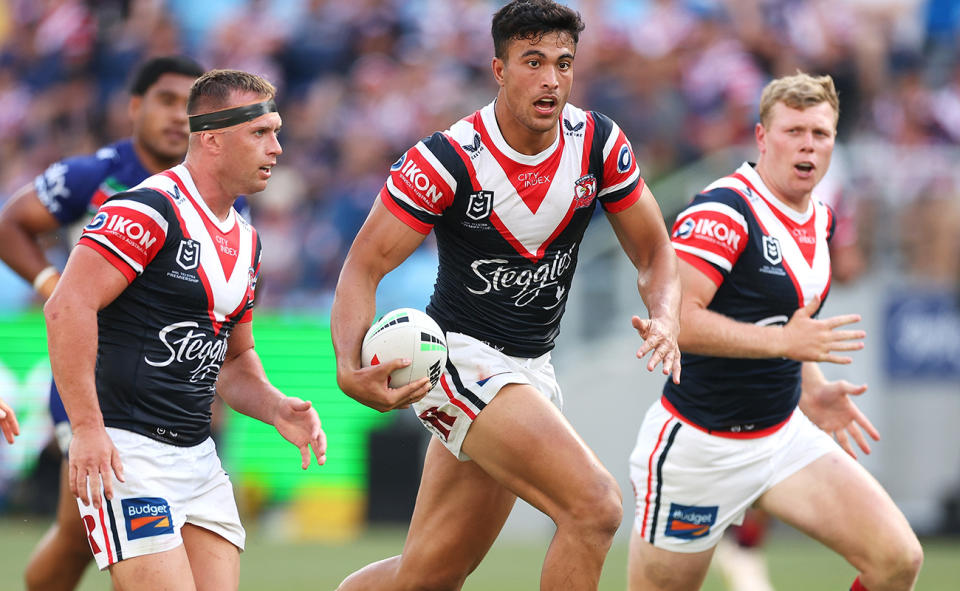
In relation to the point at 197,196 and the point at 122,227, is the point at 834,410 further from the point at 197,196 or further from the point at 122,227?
the point at 122,227

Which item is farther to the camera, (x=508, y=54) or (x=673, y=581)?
(x=673, y=581)

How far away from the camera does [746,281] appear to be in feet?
21.1

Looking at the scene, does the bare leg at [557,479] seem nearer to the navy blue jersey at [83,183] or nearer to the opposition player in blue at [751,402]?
the opposition player in blue at [751,402]

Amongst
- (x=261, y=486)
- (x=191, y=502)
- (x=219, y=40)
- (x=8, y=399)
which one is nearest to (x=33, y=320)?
(x=8, y=399)

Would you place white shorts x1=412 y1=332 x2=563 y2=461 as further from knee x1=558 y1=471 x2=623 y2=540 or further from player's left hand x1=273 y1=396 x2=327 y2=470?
knee x1=558 y1=471 x2=623 y2=540

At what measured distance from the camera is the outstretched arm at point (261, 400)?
5.56 m

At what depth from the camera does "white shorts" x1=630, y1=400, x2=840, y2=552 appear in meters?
6.43

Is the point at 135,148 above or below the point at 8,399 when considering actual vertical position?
above

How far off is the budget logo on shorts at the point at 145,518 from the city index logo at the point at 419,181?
1679 millimetres

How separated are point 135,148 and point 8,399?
6.67 m

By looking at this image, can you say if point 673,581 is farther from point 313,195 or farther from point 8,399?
point 313,195

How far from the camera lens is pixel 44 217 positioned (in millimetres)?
Answer: 7195

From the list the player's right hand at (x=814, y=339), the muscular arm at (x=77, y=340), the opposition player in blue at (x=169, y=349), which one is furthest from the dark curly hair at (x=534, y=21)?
the muscular arm at (x=77, y=340)

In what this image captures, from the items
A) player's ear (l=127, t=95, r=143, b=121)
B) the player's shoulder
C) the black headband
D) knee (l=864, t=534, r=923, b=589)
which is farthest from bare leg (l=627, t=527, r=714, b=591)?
player's ear (l=127, t=95, r=143, b=121)
